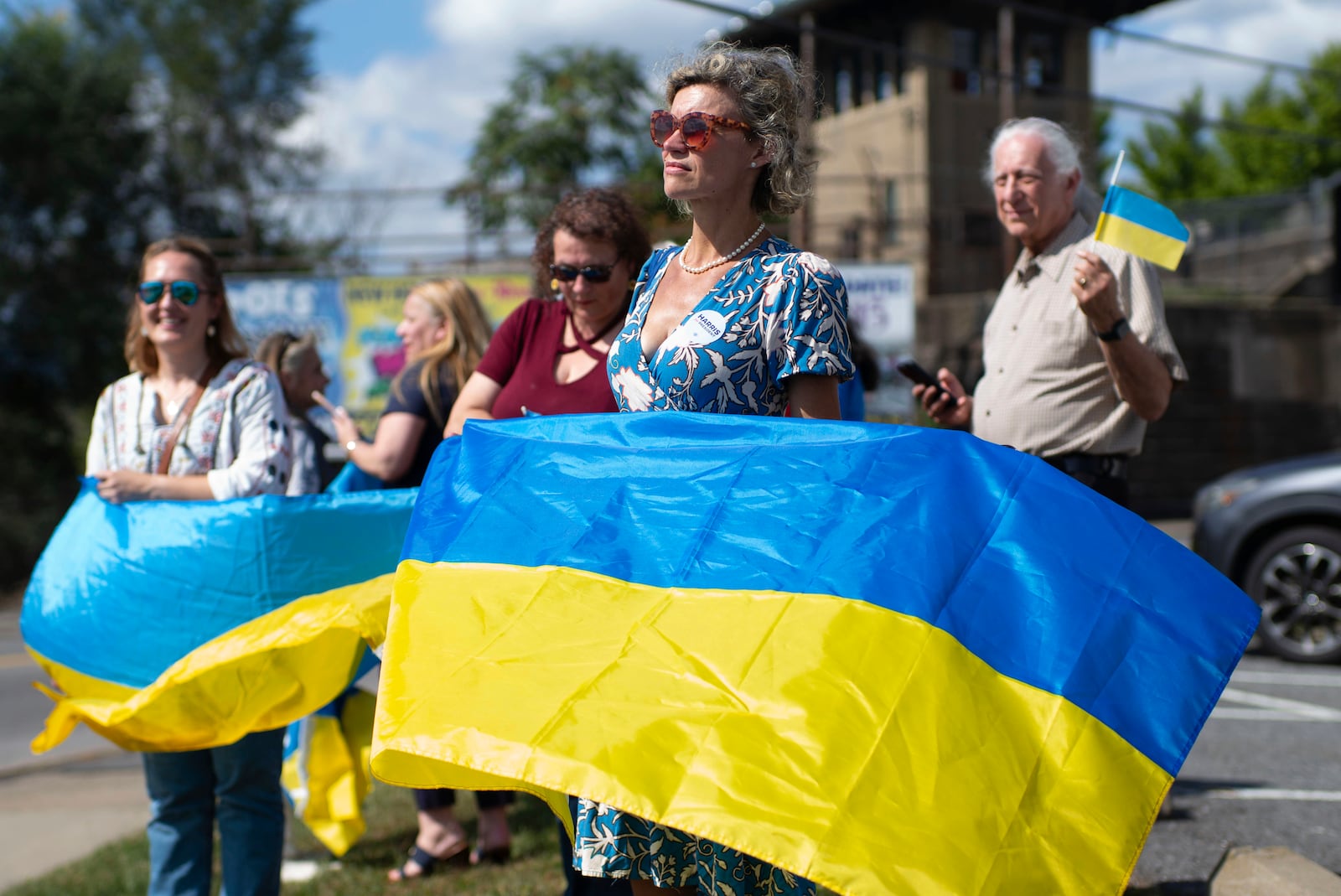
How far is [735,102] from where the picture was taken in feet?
7.97

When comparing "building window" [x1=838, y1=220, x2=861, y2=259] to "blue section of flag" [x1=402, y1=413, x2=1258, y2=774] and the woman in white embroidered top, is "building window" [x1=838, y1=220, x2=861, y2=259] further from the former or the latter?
"blue section of flag" [x1=402, y1=413, x2=1258, y2=774]

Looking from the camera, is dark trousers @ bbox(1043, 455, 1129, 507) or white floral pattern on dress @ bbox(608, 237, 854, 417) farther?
dark trousers @ bbox(1043, 455, 1129, 507)

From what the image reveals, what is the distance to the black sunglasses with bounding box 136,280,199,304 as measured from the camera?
3.57 metres

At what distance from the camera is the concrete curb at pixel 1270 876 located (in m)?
2.77

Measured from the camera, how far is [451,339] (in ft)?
14.1

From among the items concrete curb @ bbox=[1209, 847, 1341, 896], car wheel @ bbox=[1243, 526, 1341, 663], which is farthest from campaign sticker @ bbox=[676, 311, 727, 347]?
car wheel @ bbox=[1243, 526, 1341, 663]

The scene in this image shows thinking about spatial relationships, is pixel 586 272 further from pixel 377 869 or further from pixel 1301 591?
pixel 1301 591

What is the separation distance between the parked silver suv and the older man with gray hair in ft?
16.9

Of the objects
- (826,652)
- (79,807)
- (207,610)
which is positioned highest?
(826,652)

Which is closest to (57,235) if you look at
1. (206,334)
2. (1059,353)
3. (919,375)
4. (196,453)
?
(206,334)

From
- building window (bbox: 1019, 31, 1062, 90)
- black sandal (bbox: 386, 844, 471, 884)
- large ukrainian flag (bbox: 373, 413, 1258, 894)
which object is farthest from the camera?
building window (bbox: 1019, 31, 1062, 90)

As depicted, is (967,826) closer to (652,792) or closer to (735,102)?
(652,792)

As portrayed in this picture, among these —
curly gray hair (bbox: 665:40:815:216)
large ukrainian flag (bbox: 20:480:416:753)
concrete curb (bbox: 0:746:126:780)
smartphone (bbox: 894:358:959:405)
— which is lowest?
concrete curb (bbox: 0:746:126:780)

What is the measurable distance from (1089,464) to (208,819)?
2695 mm
